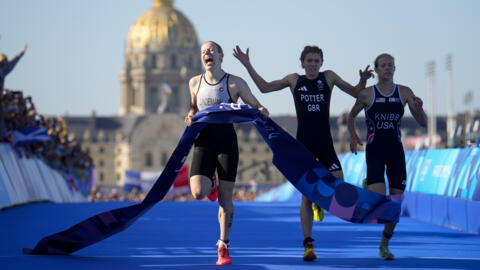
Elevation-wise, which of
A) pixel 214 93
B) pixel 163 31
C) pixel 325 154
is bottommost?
pixel 325 154

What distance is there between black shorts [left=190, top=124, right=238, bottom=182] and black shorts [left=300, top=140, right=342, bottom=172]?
28.8 inches

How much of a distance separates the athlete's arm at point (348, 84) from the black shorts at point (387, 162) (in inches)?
20.5

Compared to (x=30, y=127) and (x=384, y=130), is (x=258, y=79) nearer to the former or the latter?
(x=384, y=130)

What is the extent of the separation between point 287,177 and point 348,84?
1021 mm

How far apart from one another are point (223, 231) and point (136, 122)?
512 feet

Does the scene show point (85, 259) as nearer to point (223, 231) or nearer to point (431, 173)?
point (223, 231)

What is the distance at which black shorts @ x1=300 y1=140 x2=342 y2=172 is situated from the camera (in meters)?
9.02

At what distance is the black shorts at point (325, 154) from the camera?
9.02 meters

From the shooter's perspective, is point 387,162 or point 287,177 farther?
point 387,162

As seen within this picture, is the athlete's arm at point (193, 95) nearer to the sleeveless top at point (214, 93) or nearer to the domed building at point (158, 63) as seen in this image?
the sleeveless top at point (214, 93)

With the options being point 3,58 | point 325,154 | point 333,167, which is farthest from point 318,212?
point 3,58

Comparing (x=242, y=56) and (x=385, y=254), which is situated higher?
(x=242, y=56)

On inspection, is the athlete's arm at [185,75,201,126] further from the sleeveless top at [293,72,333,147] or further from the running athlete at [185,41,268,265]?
the sleeveless top at [293,72,333,147]

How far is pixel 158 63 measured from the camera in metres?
178
